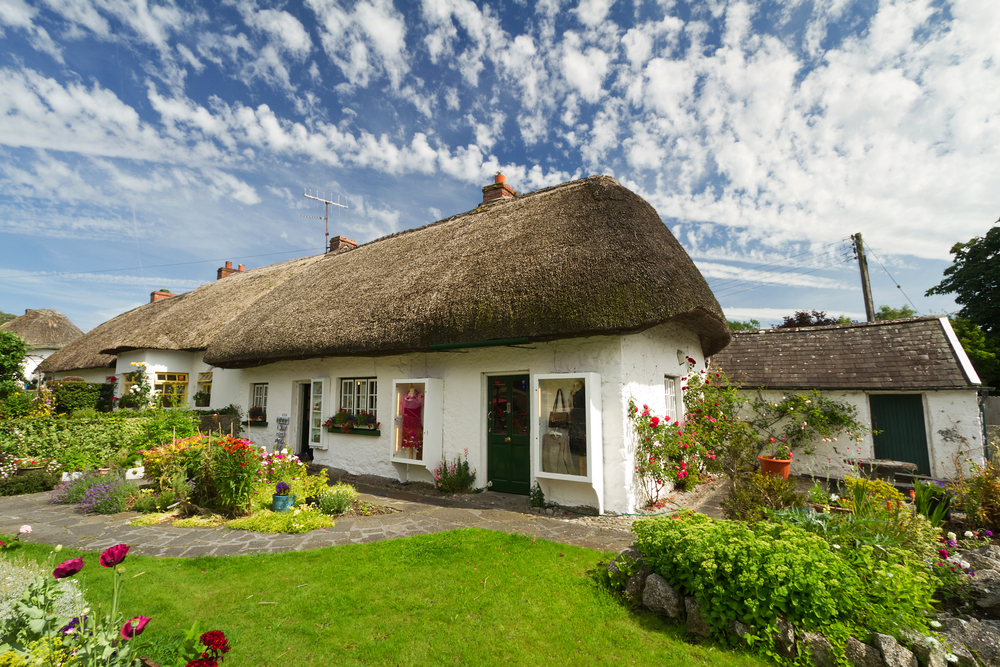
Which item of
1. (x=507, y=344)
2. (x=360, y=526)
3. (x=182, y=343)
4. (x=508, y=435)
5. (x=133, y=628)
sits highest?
(x=182, y=343)

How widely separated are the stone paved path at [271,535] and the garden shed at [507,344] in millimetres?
872

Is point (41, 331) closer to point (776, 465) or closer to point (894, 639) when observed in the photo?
point (776, 465)

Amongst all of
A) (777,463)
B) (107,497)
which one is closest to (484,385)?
(777,463)

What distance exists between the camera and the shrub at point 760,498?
4.72 metres

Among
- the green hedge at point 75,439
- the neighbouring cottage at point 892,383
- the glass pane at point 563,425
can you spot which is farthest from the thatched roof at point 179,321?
the neighbouring cottage at point 892,383

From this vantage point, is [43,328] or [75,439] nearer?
[75,439]

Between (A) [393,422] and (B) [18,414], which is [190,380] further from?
(A) [393,422]

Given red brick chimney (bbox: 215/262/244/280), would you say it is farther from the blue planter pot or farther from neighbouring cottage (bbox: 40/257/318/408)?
the blue planter pot

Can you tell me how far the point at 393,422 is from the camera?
8398 millimetres

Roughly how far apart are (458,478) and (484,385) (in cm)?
162

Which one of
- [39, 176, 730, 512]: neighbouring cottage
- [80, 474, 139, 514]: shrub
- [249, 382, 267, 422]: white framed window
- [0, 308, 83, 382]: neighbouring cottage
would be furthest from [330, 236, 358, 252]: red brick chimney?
[0, 308, 83, 382]: neighbouring cottage

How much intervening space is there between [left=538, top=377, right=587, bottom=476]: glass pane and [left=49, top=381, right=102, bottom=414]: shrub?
14450 mm

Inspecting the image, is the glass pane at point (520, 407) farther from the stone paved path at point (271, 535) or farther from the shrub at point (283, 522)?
the shrub at point (283, 522)

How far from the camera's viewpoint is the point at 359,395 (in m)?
9.41
